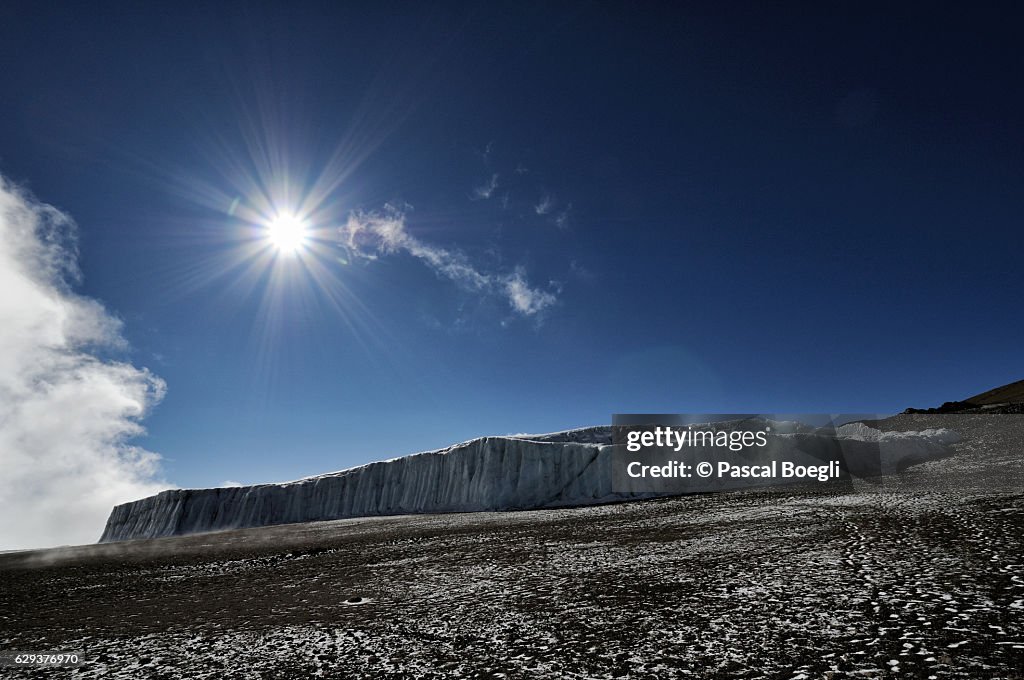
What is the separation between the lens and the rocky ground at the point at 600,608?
14.2 ft

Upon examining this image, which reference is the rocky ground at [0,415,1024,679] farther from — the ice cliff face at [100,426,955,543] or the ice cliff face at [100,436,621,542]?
the ice cliff face at [100,436,621,542]

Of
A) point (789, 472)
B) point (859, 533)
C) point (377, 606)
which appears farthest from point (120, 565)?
point (789, 472)

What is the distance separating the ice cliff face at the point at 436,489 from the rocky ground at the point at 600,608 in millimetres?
19683

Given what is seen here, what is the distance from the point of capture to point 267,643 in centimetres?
575

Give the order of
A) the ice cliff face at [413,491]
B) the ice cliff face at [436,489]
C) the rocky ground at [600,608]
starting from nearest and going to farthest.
→ 1. the rocky ground at [600,608]
2. the ice cliff face at [436,489]
3. the ice cliff face at [413,491]

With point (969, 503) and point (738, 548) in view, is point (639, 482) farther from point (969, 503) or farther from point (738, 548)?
point (738, 548)

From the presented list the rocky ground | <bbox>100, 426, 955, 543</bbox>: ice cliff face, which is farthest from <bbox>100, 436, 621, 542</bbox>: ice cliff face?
the rocky ground

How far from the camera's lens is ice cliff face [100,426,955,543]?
31781 mm

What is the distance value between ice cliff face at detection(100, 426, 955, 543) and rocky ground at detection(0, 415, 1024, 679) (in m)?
19.7

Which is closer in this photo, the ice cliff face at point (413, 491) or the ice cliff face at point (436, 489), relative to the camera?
the ice cliff face at point (436, 489)

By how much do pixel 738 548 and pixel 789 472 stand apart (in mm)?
23180

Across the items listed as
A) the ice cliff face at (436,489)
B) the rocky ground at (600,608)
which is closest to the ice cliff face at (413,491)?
the ice cliff face at (436,489)

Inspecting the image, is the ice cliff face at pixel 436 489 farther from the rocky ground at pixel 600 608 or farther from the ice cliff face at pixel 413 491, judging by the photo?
the rocky ground at pixel 600 608

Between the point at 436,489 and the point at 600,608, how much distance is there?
1283 inches
